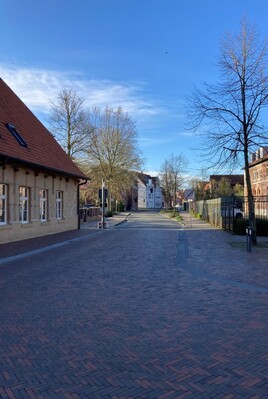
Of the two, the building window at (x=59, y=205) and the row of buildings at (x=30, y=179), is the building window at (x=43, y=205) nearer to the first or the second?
the row of buildings at (x=30, y=179)

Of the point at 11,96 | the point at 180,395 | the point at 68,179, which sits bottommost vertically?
the point at 180,395

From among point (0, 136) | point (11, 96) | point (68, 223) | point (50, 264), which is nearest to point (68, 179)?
point (68, 223)

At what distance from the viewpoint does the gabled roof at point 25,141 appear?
56.1ft

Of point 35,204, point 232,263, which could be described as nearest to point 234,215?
point 35,204

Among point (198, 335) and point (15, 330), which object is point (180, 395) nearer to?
point (198, 335)

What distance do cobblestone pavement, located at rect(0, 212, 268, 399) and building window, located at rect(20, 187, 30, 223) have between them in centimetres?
766

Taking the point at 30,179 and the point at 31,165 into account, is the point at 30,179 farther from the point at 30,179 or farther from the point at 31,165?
the point at 31,165

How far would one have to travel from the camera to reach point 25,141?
20.0 m

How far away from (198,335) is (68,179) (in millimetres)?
20251

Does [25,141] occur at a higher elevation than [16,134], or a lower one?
lower

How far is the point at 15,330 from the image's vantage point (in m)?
5.57

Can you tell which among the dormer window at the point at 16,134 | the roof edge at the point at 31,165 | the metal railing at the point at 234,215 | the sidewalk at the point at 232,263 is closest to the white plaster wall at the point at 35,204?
the roof edge at the point at 31,165

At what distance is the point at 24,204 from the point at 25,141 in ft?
11.0

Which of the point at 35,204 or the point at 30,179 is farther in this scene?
the point at 35,204
